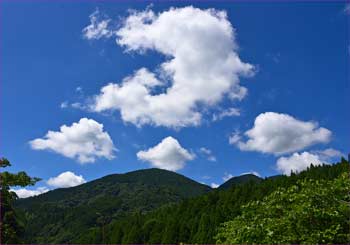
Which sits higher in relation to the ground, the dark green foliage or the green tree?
the dark green foliage

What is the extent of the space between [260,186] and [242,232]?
131334mm

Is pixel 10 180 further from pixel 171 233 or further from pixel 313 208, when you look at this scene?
pixel 171 233

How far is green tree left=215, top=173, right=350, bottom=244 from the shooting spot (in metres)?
18.6

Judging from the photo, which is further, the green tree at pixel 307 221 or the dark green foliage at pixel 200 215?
the dark green foliage at pixel 200 215

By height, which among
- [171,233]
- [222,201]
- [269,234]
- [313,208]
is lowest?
[269,234]

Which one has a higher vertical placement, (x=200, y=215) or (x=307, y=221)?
(x=200, y=215)

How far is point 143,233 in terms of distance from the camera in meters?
164

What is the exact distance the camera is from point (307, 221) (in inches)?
774

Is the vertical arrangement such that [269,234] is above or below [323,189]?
below

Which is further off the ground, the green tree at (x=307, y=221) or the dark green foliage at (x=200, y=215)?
the dark green foliage at (x=200, y=215)

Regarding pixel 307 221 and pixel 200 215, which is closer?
pixel 307 221

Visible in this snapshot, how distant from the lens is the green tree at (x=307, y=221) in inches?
733

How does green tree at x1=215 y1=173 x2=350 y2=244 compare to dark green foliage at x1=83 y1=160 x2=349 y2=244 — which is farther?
dark green foliage at x1=83 y1=160 x2=349 y2=244

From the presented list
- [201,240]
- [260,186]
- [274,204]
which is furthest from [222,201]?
[274,204]
